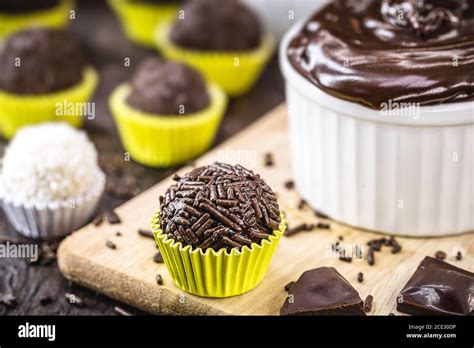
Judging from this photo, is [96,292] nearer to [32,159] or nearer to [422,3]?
[32,159]

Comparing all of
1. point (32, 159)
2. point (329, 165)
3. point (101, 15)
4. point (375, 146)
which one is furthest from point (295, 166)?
point (101, 15)

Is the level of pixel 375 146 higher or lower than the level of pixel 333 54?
lower

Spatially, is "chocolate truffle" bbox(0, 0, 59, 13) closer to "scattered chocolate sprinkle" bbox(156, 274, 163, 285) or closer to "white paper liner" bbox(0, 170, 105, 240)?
"white paper liner" bbox(0, 170, 105, 240)

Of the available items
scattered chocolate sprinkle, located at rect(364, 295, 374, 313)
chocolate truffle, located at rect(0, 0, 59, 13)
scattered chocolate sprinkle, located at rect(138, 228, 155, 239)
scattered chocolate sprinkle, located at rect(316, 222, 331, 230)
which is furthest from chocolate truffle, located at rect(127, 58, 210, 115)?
scattered chocolate sprinkle, located at rect(364, 295, 374, 313)

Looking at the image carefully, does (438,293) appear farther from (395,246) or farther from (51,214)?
(51,214)

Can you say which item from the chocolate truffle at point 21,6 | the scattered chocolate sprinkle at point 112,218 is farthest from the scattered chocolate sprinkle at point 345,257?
the chocolate truffle at point 21,6
